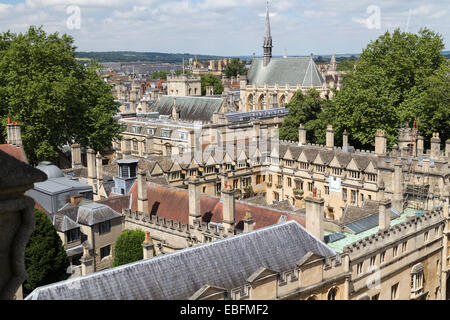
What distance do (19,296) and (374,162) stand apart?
24698mm

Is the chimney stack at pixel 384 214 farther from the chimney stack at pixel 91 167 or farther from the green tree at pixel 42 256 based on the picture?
the chimney stack at pixel 91 167

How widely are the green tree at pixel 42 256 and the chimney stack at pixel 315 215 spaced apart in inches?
426

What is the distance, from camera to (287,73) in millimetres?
78000

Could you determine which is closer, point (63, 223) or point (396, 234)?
point (396, 234)

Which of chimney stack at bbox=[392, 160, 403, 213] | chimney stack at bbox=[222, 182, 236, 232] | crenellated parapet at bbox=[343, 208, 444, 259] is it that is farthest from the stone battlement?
chimney stack at bbox=[392, 160, 403, 213]

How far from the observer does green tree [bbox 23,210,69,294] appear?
2106 centimetres

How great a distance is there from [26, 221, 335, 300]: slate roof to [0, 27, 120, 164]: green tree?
22.9 m

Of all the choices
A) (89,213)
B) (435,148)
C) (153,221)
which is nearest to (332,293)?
(153,221)

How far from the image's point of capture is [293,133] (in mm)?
50406

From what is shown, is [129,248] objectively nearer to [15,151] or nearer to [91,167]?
[91,167]

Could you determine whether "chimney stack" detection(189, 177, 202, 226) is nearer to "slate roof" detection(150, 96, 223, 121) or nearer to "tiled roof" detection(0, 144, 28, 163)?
"tiled roof" detection(0, 144, 28, 163)

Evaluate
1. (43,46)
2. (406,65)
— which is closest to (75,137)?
(43,46)

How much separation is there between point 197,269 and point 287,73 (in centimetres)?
6409

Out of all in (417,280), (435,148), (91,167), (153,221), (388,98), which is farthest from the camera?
(388,98)
